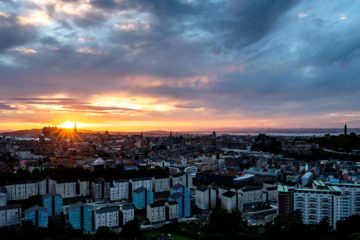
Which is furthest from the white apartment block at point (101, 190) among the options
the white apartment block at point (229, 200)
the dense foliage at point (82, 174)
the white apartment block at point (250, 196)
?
the white apartment block at point (250, 196)

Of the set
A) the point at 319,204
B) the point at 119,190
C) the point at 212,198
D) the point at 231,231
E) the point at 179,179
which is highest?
the point at 319,204

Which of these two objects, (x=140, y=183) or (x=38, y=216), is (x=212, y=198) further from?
(x=38, y=216)

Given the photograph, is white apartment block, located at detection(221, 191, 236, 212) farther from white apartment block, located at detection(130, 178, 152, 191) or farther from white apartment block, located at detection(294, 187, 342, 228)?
white apartment block, located at detection(130, 178, 152, 191)

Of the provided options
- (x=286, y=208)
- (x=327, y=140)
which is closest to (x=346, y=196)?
(x=286, y=208)

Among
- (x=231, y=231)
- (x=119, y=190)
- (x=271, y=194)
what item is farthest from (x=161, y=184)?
(x=231, y=231)

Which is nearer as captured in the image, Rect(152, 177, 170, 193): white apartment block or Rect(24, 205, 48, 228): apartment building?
Rect(24, 205, 48, 228): apartment building

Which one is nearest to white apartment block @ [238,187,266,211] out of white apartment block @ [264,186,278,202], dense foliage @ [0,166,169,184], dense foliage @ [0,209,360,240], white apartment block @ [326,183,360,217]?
white apartment block @ [264,186,278,202]
